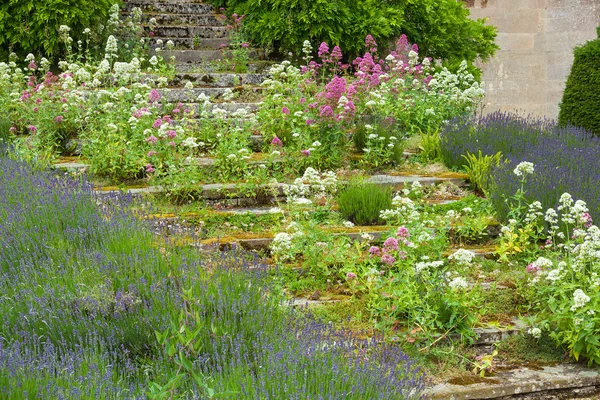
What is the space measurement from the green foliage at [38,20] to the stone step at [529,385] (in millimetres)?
6822

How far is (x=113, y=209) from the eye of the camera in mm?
4773

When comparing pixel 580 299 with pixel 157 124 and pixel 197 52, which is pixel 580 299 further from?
pixel 197 52

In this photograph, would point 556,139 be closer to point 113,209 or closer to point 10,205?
point 113,209

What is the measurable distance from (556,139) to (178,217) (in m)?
3.77

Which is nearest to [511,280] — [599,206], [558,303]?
[558,303]

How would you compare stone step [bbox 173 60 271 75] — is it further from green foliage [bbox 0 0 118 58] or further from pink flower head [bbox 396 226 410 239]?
pink flower head [bbox 396 226 410 239]

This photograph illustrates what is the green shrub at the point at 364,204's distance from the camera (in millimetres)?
5766

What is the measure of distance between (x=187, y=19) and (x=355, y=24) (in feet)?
8.49

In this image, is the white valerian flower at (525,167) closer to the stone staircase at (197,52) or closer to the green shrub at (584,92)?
the stone staircase at (197,52)

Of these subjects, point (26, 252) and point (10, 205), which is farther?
point (10, 205)

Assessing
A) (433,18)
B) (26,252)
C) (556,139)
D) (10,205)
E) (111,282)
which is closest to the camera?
(111,282)

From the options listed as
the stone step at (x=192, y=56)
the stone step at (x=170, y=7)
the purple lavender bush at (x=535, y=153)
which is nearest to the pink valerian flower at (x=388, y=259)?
the purple lavender bush at (x=535, y=153)

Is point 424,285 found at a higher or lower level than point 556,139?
lower

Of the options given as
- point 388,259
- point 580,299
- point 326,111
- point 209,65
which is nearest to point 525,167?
point 388,259
